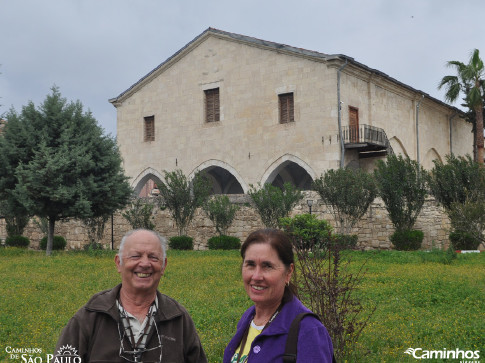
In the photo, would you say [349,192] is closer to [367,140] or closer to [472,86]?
[367,140]

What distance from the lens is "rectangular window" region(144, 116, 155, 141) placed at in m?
28.2

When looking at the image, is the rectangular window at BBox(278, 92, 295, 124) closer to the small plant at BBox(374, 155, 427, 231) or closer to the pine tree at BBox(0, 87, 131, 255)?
the small plant at BBox(374, 155, 427, 231)

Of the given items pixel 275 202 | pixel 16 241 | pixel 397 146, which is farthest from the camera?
pixel 397 146

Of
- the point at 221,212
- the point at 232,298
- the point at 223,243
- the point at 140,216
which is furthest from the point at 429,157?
the point at 232,298

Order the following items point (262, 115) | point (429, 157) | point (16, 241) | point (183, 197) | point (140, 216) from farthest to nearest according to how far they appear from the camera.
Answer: point (429, 157)
point (262, 115)
point (16, 241)
point (140, 216)
point (183, 197)

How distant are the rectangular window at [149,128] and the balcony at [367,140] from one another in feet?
34.5

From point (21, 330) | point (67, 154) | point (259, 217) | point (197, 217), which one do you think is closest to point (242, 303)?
point (21, 330)

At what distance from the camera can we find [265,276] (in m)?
2.64

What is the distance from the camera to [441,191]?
18.1 m

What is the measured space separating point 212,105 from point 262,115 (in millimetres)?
3079

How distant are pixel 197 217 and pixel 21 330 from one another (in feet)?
53.6

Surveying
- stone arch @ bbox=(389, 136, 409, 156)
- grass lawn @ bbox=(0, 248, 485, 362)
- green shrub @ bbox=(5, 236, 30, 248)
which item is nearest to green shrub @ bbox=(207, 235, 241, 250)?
grass lawn @ bbox=(0, 248, 485, 362)

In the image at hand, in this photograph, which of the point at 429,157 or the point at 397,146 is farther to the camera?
the point at 429,157

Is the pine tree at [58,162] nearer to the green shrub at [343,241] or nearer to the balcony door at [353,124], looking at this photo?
the green shrub at [343,241]
